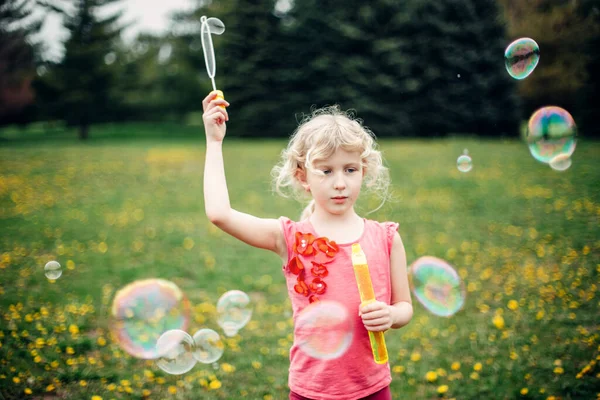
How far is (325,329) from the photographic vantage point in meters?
1.85

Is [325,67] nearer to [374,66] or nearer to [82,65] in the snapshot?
[374,66]

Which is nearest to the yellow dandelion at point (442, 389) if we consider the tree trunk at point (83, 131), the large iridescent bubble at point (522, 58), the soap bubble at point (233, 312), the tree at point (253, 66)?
the soap bubble at point (233, 312)

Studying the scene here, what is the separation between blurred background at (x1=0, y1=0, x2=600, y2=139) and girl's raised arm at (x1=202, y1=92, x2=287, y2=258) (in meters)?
24.9

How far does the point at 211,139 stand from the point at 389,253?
2.68ft

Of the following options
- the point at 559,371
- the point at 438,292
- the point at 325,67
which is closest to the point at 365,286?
the point at 438,292

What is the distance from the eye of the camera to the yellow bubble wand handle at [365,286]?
5.41 ft

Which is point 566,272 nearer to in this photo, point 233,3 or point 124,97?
point 233,3

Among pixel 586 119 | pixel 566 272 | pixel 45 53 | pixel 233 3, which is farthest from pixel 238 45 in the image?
pixel 566 272

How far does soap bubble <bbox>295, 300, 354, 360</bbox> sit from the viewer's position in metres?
1.87

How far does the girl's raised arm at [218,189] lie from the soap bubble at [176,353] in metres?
1.43

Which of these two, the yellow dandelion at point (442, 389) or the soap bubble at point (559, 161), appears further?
the soap bubble at point (559, 161)

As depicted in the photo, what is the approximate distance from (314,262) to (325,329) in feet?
0.80

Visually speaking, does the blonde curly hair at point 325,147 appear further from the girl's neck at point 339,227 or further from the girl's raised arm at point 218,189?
the girl's raised arm at point 218,189

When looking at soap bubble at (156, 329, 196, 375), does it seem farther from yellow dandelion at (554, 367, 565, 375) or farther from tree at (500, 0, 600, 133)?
tree at (500, 0, 600, 133)
